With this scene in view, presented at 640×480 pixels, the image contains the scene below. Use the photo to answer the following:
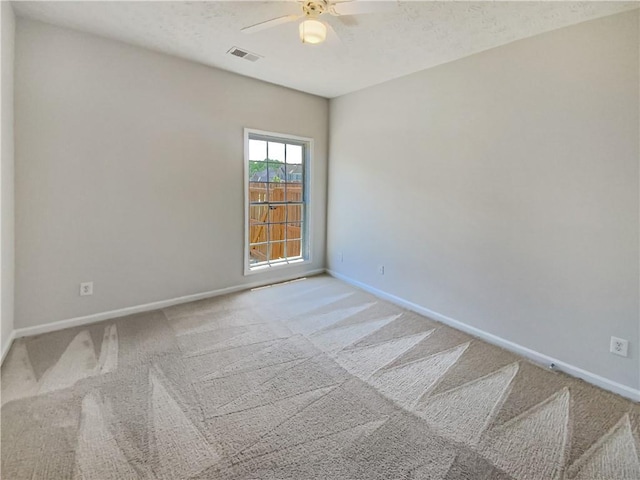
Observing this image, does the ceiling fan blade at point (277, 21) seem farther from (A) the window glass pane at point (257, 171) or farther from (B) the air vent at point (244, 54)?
(A) the window glass pane at point (257, 171)

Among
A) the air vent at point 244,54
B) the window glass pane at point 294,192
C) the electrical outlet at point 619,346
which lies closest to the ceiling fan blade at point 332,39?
the air vent at point 244,54

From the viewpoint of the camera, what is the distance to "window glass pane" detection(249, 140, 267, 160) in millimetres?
4047

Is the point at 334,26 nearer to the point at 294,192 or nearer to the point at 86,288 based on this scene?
the point at 294,192

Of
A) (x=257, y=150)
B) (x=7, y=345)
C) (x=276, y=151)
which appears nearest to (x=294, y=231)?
(x=276, y=151)

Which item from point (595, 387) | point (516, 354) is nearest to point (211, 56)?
point (516, 354)

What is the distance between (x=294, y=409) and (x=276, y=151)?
3.28 metres

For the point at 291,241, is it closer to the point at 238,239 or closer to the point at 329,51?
the point at 238,239

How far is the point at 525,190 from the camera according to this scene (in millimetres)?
2613

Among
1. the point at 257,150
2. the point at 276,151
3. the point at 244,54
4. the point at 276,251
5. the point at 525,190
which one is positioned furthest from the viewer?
the point at 276,251

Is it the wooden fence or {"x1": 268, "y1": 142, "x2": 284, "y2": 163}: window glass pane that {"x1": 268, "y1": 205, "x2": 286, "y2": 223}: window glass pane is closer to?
the wooden fence

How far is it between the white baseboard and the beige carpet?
0.11m

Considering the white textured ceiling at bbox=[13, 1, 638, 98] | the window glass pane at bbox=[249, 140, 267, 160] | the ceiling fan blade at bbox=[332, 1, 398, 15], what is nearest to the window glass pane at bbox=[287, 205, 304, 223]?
the window glass pane at bbox=[249, 140, 267, 160]

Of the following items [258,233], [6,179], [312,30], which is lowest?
[258,233]

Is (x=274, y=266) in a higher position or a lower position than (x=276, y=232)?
lower
